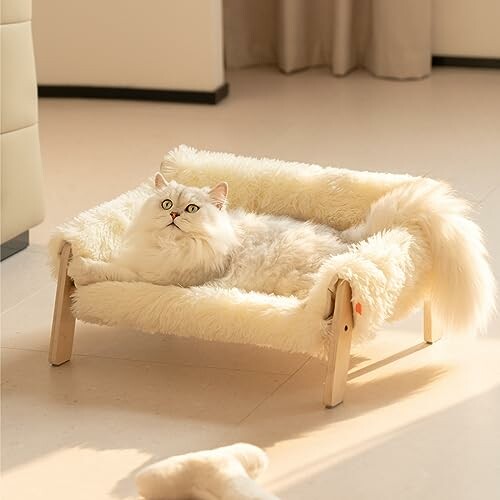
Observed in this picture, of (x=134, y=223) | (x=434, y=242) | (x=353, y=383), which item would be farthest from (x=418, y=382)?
(x=134, y=223)

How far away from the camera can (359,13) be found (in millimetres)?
4938

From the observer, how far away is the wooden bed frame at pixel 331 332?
212 cm

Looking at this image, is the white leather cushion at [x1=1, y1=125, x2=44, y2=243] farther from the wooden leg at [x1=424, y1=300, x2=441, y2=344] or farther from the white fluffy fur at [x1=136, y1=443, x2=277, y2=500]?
the white fluffy fur at [x1=136, y1=443, x2=277, y2=500]

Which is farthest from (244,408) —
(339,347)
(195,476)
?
(195,476)

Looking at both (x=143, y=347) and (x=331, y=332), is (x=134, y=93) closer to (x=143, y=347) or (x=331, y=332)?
(x=143, y=347)

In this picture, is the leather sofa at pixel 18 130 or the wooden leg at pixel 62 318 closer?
the wooden leg at pixel 62 318

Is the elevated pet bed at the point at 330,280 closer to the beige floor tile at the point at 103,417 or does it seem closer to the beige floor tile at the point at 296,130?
the beige floor tile at the point at 103,417

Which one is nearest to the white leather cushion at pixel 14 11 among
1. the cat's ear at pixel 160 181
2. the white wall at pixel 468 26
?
the cat's ear at pixel 160 181

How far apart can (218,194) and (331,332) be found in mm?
416

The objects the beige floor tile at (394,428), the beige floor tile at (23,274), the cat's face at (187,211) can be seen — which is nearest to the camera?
the beige floor tile at (394,428)

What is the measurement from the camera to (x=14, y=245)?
3.07 metres

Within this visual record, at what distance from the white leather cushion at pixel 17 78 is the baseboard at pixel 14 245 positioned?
306mm

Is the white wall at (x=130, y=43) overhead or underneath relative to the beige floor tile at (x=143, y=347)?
overhead

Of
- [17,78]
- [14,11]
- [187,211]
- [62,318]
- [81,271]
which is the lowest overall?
[62,318]
